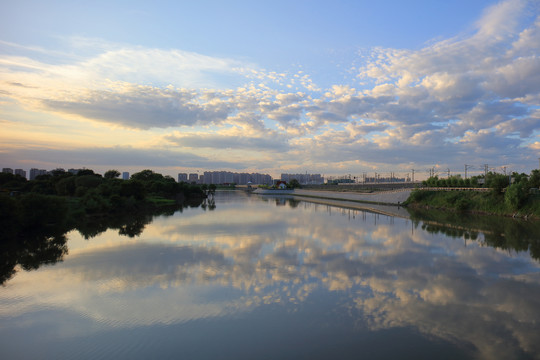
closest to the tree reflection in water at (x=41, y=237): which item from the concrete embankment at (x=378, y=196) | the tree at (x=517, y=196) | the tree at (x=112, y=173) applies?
the tree at (x=517, y=196)

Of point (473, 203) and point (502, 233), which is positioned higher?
point (473, 203)

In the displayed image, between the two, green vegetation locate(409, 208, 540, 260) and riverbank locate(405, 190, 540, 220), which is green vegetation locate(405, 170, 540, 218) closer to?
riverbank locate(405, 190, 540, 220)

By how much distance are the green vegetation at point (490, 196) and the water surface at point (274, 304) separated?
819 inches

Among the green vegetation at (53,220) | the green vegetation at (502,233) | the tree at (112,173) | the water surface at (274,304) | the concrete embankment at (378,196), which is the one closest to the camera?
the water surface at (274,304)

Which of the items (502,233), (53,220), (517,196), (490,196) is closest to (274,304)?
(53,220)

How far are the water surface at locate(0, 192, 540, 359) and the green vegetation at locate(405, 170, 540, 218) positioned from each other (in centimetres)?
2081

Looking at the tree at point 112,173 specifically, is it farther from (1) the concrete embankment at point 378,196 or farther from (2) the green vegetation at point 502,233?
(2) the green vegetation at point 502,233

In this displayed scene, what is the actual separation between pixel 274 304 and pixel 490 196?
40.0 metres

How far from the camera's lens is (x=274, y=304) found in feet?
30.4

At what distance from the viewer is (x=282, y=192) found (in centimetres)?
11212

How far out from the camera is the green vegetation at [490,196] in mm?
33969

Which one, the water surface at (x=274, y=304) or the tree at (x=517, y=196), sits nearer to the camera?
the water surface at (x=274, y=304)

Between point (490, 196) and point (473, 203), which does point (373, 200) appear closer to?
point (473, 203)

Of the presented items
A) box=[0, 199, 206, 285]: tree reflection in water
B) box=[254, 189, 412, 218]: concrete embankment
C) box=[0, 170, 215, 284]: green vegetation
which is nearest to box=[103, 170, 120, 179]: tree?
box=[0, 170, 215, 284]: green vegetation
